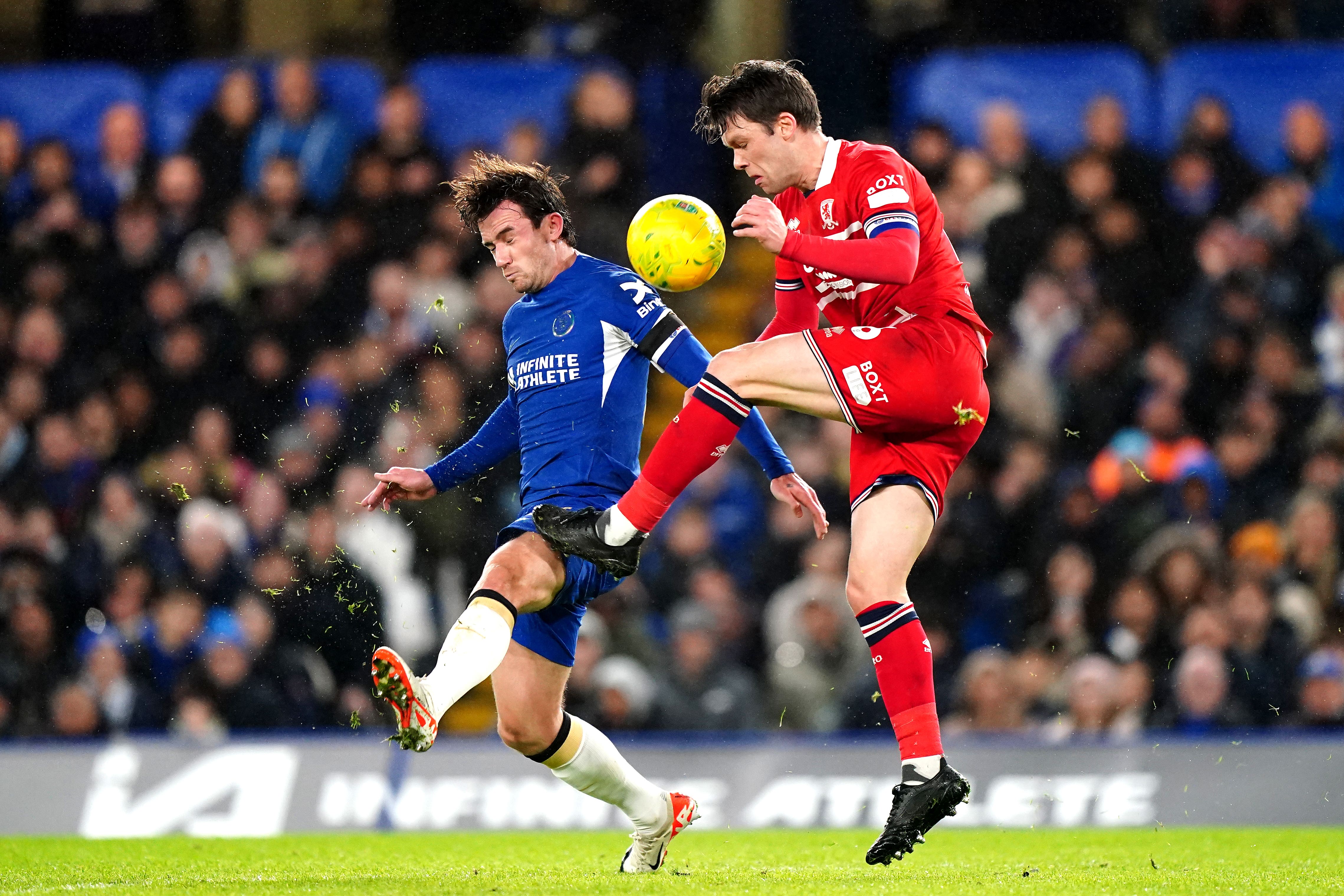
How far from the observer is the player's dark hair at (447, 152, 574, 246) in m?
5.85

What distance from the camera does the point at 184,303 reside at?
10.9 metres

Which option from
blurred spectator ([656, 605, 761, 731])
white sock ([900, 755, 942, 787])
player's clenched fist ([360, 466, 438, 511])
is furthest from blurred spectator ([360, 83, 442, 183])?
white sock ([900, 755, 942, 787])

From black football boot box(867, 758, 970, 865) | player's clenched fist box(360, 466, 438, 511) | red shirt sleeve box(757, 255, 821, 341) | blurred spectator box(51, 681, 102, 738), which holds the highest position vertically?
red shirt sleeve box(757, 255, 821, 341)

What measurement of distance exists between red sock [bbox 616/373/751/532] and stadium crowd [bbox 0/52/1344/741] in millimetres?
3536

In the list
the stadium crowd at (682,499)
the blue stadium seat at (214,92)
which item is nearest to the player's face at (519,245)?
the stadium crowd at (682,499)

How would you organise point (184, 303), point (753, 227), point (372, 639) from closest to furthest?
point (753, 227), point (372, 639), point (184, 303)

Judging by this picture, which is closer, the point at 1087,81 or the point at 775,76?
the point at 775,76

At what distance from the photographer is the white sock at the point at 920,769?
530cm

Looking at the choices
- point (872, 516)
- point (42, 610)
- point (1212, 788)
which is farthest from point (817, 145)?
point (42, 610)

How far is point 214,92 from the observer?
12.3 m

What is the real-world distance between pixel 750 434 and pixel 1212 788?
13.8ft

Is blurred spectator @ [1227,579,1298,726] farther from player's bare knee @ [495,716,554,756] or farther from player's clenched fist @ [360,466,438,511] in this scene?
player's clenched fist @ [360,466,438,511]

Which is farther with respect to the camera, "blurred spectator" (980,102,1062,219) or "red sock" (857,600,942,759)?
"blurred spectator" (980,102,1062,219)

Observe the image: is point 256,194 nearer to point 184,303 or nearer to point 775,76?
point 184,303
